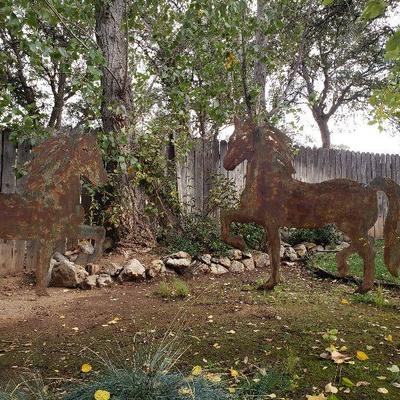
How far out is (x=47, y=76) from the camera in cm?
1132

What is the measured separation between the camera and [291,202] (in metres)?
3.48

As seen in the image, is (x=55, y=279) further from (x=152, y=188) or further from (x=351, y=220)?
(x=351, y=220)

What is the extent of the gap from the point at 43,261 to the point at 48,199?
1.54 ft

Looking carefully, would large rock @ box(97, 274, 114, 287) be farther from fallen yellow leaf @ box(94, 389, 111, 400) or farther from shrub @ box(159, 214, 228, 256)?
fallen yellow leaf @ box(94, 389, 111, 400)

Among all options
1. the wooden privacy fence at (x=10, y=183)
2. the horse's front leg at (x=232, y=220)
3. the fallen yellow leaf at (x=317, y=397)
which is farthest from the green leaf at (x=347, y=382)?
the wooden privacy fence at (x=10, y=183)

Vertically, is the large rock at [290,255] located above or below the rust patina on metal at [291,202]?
below

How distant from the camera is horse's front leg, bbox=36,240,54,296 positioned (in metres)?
3.10

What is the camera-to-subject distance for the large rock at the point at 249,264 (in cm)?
727

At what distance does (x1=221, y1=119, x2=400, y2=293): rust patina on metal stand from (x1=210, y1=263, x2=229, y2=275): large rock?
3.33 meters

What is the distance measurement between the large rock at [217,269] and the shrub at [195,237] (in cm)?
39

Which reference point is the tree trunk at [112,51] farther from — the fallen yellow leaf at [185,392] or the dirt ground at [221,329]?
the fallen yellow leaf at [185,392]

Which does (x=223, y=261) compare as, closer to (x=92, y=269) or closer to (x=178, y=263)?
(x=178, y=263)

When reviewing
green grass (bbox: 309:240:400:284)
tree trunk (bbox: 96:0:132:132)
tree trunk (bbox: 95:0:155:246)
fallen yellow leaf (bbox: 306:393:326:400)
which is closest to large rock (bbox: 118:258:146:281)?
tree trunk (bbox: 95:0:155:246)

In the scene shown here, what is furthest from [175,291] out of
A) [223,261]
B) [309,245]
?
[309,245]
